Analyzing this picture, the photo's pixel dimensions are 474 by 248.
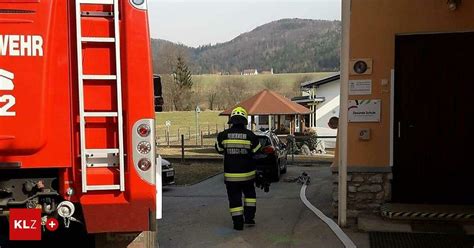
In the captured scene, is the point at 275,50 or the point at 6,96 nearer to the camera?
the point at 6,96

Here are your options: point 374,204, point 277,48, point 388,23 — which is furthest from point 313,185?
point 277,48

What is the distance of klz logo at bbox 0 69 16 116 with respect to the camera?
375 centimetres

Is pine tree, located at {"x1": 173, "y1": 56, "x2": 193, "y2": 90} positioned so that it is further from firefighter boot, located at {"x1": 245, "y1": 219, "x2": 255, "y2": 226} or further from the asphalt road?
firefighter boot, located at {"x1": 245, "y1": 219, "x2": 255, "y2": 226}

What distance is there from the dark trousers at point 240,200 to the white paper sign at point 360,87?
81.4 inches

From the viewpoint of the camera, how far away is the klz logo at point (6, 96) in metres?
3.75

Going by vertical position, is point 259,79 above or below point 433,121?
above

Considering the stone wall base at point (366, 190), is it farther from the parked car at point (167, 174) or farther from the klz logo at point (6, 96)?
the parked car at point (167, 174)

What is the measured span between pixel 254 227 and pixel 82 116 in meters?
4.32

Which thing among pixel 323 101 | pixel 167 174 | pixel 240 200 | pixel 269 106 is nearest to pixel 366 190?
pixel 240 200

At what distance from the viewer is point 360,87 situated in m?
7.35

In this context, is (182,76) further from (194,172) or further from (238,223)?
(238,223)

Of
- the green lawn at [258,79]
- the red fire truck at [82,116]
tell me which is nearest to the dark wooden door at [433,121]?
the red fire truck at [82,116]

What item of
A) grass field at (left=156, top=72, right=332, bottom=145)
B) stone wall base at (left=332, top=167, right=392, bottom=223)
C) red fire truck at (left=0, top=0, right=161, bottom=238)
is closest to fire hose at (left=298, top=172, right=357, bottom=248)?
stone wall base at (left=332, top=167, right=392, bottom=223)

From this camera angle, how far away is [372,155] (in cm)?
735
